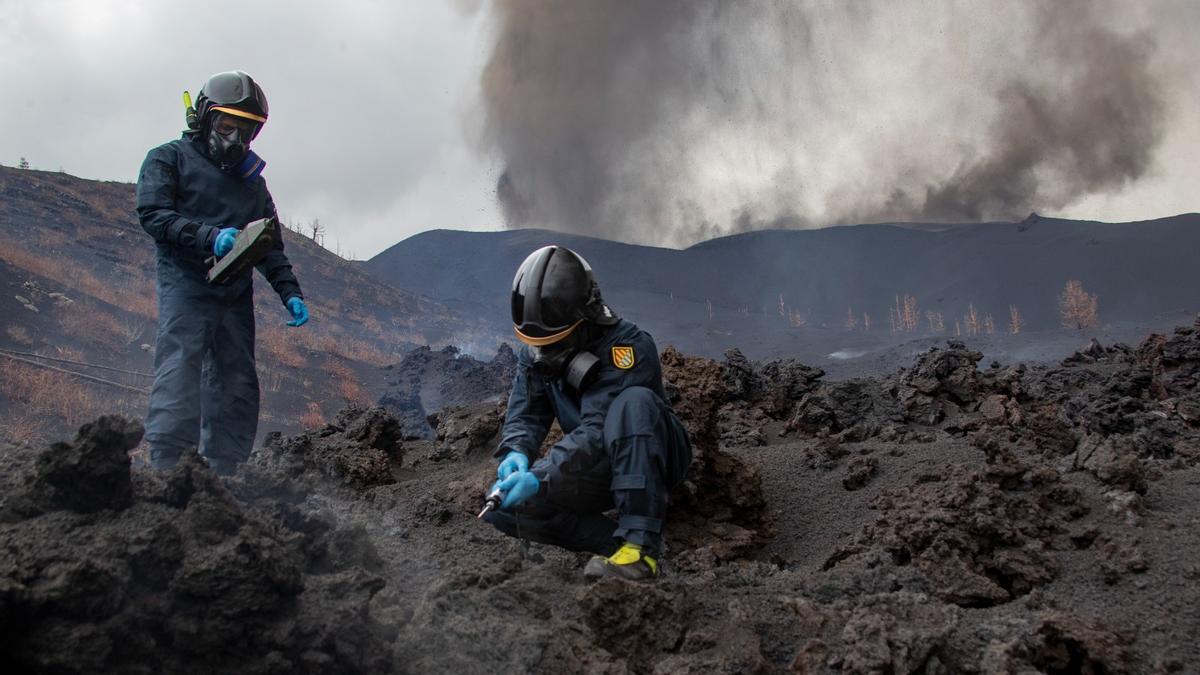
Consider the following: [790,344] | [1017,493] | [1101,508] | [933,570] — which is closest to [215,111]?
[933,570]

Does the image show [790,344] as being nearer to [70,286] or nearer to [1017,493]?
[70,286]

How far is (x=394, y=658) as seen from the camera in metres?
2.36

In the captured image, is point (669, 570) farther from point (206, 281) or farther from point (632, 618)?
point (206, 281)

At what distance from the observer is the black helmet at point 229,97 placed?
173 inches

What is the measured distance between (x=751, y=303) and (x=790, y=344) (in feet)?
108

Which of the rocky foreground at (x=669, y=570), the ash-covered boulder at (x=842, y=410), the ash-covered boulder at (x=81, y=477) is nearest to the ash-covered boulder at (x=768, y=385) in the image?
the ash-covered boulder at (x=842, y=410)

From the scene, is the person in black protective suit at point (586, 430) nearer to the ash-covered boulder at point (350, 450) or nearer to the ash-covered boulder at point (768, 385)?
the ash-covered boulder at point (350, 450)

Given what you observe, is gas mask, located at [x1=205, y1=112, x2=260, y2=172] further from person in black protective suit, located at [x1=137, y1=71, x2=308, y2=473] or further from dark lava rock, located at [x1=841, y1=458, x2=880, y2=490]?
dark lava rock, located at [x1=841, y1=458, x2=880, y2=490]

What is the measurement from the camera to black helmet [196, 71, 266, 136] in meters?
4.40

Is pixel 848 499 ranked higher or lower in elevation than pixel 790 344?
lower

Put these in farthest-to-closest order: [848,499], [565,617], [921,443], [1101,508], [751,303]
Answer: [751,303] < [921,443] < [848,499] < [1101,508] < [565,617]

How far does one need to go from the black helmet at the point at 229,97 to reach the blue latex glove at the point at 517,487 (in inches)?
106

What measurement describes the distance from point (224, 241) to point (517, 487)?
6.96 ft

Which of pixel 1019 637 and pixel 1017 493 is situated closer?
pixel 1019 637
